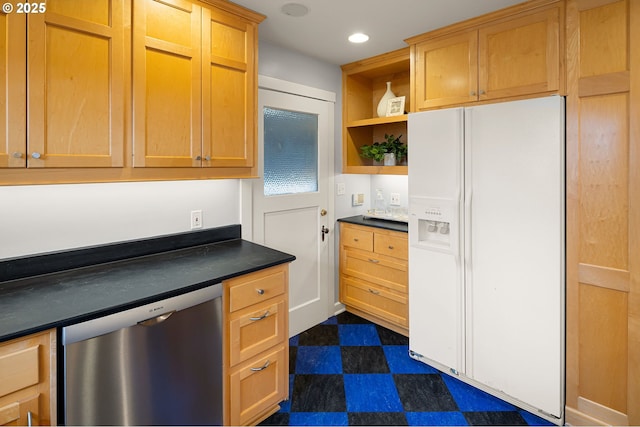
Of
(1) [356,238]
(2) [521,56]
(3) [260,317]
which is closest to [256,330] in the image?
(3) [260,317]

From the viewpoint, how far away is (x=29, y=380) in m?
1.21

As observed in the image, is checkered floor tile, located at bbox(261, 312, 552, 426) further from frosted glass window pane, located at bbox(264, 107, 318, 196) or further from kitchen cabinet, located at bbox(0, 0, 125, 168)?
kitchen cabinet, located at bbox(0, 0, 125, 168)

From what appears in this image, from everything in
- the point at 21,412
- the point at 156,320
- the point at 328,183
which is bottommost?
the point at 21,412

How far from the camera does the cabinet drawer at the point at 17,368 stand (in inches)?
45.4

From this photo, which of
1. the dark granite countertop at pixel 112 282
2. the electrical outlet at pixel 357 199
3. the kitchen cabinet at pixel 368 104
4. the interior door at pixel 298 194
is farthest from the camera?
the electrical outlet at pixel 357 199

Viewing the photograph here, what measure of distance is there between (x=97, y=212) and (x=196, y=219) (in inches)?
22.4

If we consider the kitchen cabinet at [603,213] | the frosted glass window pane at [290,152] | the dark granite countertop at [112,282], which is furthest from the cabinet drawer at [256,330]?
the kitchen cabinet at [603,213]

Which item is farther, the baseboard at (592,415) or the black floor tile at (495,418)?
the black floor tile at (495,418)

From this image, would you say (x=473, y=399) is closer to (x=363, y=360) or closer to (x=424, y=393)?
(x=424, y=393)

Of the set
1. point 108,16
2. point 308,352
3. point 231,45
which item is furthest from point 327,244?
point 108,16

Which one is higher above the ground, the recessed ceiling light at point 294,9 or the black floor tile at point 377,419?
the recessed ceiling light at point 294,9

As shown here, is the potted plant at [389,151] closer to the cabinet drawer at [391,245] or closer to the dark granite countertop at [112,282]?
A: the cabinet drawer at [391,245]

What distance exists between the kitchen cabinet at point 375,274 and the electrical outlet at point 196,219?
1.44 metres

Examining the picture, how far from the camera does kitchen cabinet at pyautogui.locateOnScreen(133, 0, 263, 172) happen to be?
5.70 feet
